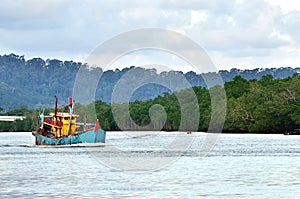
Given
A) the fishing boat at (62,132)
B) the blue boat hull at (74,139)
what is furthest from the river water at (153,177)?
the fishing boat at (62,132)

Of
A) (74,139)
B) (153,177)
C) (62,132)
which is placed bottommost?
(153,177)

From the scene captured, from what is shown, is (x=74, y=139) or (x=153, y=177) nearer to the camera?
(x=153, y=177)

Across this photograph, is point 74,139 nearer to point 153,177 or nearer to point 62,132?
point 62,132

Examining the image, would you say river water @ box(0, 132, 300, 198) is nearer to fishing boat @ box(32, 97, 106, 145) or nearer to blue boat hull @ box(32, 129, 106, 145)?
blue boat hull @ box(32, 129, 106, 145)

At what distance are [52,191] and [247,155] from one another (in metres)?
39.4

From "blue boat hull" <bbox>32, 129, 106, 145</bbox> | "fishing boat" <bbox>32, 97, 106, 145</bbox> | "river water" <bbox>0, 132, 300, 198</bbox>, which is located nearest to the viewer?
"river water" <bbox>0, 132, 300, 198</bbox>

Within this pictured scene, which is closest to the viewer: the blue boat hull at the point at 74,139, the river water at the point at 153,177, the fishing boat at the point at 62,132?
the river water at the point at 153,177

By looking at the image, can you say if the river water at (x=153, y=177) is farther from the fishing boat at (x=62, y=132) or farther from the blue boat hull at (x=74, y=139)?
the fishing boat at (x=62, y=132)

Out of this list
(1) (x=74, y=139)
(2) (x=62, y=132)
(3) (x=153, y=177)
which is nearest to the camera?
(3) (x=153, y=177)

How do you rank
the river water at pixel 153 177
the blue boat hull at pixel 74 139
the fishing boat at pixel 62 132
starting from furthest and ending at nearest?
the fishing boat at pixel 62 132 < the blue boat hull at pixel 74 139 < the river water at pixel 153 177

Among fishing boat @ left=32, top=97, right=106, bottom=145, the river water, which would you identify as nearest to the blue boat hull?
fishing boat @ left=32, top=97, right=106, bottom=145

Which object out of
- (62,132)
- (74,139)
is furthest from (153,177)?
(62,132)

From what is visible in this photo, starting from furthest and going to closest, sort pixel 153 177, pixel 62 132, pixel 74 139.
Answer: pixel 62 132, pixel 74 139, pixel 153 177

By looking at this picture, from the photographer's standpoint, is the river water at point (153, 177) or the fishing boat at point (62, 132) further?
the fishing boat at point (62, 132)
